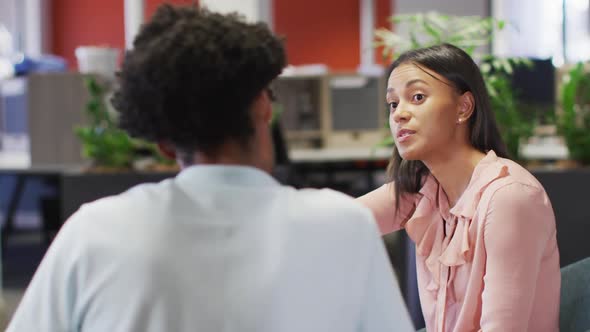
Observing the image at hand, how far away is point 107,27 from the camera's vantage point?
30.9 ft

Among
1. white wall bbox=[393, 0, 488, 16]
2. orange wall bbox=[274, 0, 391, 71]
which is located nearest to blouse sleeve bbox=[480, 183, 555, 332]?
white wall bbox=[393, 0, 488, 16]

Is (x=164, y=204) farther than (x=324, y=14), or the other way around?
(x=324, y=14)

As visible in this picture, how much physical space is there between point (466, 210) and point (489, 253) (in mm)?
96

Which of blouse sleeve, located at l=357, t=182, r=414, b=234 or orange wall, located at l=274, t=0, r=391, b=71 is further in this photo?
orange wall, located at l=274, t=0, r=391, b=71

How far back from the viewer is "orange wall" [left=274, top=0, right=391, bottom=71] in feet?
31.2

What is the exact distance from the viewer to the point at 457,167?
140 centimetres

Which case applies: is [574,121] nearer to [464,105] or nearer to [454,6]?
[464,105]

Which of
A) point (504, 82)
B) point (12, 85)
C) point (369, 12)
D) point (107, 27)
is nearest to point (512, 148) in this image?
point (504, 82)

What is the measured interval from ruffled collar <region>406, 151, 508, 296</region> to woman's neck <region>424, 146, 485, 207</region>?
30 millimetres

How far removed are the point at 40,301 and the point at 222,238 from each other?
0.64 ft

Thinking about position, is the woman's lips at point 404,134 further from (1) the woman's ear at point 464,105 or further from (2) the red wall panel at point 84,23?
(2) the red wall panel at point 84,23

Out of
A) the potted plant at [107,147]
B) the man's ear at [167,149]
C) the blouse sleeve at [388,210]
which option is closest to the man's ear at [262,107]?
the man's ear at [167,149]

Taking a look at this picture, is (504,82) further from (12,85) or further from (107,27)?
(107,27)

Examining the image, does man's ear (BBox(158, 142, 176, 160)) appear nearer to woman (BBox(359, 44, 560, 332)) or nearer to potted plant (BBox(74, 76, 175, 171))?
woman (BBox(359, 44, 560, 332))
